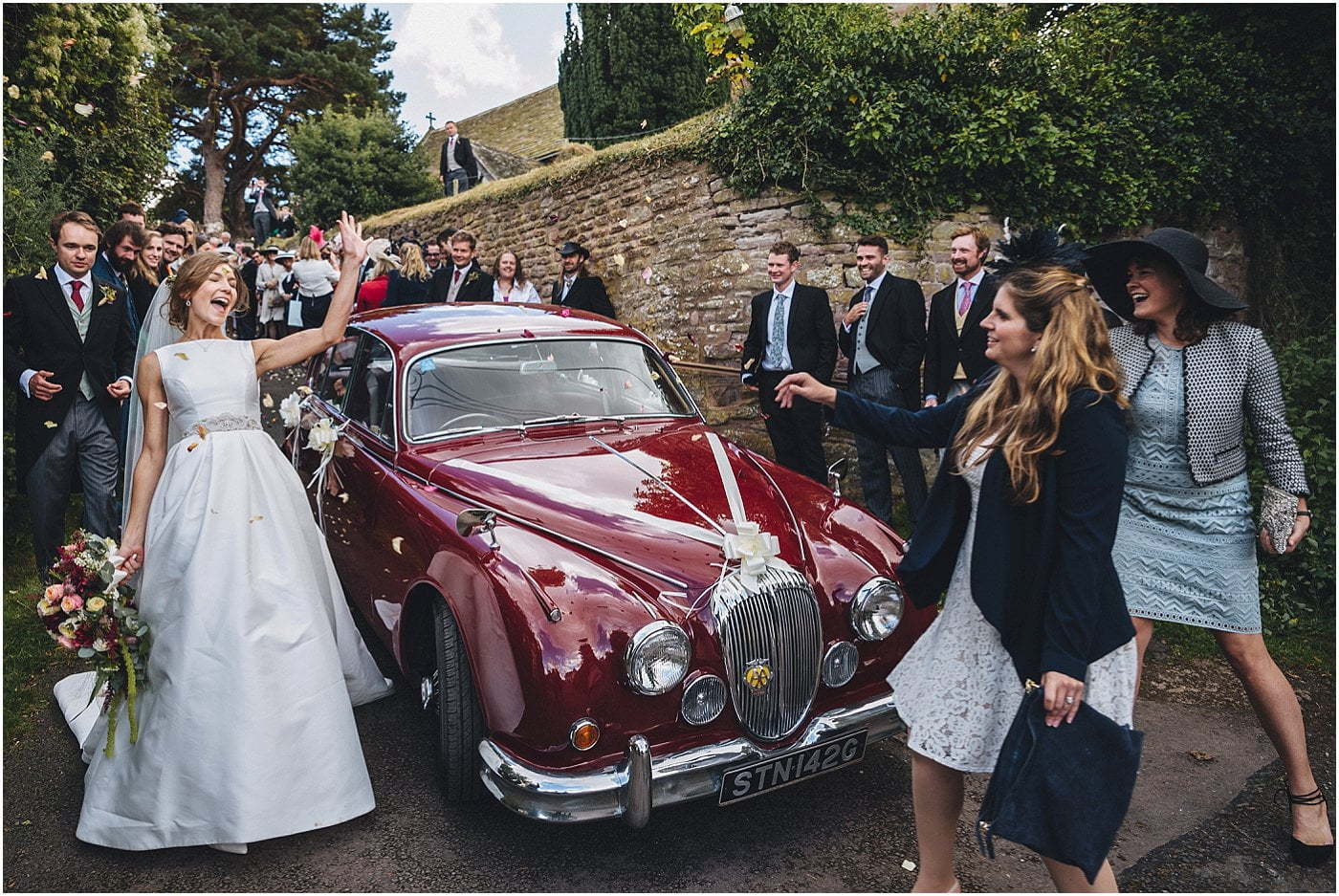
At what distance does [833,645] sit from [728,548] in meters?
0.54

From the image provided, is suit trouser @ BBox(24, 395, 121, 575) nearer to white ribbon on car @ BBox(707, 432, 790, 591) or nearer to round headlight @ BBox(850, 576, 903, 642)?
white ribbon on car @ BBox(707, 432, 790, 591)

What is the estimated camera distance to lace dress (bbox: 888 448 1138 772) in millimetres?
2141

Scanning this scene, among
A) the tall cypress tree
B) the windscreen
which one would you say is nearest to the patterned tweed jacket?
the windscreen

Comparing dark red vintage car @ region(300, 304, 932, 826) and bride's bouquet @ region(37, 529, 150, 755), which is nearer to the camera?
dark red vintage car @ region(300, 304, 932, 826)

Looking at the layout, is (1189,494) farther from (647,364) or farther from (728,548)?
(647,364)

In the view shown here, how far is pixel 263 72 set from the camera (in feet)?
88.7

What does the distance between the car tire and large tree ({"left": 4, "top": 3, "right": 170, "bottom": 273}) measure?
561 cm

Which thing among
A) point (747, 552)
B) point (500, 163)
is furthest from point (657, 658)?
point (500, 163)

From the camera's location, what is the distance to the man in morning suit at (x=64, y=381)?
4.94 metres

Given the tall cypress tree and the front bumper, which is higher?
the tall cypress tree

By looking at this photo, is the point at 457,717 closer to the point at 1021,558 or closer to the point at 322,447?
the point at 322,447

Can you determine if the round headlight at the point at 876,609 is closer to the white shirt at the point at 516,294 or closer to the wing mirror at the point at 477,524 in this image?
the wing mirror at the point at 477,524

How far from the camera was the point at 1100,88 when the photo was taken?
850 cm

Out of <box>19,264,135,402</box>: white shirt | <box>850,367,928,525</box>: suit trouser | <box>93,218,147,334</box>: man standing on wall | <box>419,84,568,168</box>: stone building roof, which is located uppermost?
<box>419,84,568,168</box>: stone building roof
